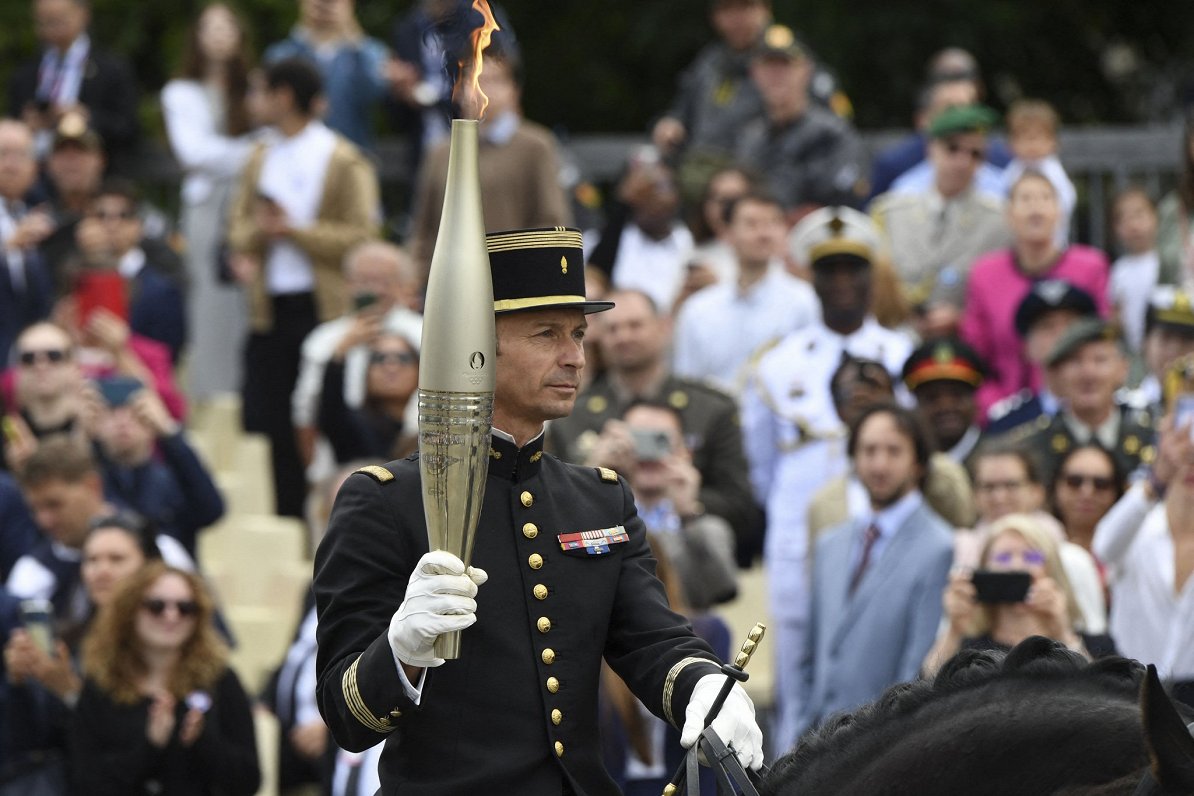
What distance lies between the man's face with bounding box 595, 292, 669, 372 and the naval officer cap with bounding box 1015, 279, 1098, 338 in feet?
6.08

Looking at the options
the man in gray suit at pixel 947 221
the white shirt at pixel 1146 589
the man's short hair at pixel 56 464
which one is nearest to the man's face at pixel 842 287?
the man in gray suit at pixel 947 221

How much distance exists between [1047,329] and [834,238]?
1107 millimetres

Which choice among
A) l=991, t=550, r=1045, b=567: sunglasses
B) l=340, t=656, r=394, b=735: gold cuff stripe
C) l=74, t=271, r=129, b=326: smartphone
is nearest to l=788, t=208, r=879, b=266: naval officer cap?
l=991, t=550, r=1045, b=567: sunglasses

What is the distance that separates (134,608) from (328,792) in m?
1.00

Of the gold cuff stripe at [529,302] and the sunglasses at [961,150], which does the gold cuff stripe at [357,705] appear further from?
the sunglasses at [961,150]

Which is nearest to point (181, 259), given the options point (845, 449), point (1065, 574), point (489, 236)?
point (845, 449)

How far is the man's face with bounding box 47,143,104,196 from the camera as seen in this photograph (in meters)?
13.5

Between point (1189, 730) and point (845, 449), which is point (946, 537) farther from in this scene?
point (1189, 730)

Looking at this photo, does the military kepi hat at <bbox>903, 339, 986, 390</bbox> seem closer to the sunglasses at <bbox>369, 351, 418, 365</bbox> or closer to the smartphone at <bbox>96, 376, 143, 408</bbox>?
the sunglasses at <bbox>369, 351, 418, 365</bbox>

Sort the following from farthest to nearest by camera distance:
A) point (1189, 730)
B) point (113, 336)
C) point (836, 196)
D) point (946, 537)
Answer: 1. point (836, 196)
2. point (113, 336)
3. point (946, 537)
4. point (1189, 730)

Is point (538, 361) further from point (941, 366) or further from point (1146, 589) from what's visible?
point (941, 366)

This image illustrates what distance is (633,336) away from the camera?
10.0 m

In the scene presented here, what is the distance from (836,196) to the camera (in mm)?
13062

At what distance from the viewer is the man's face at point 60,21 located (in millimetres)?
14383
